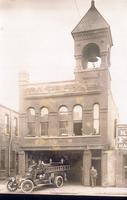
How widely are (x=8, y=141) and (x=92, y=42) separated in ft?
5.25

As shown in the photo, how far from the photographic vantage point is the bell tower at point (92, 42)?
19.6ft

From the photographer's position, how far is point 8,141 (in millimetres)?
6191

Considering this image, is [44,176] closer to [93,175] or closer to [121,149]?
[93,175]

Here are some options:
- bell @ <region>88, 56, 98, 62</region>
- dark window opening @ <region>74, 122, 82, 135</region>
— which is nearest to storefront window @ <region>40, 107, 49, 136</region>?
dark window opening @ <region>74, 122, 82, 135</region>

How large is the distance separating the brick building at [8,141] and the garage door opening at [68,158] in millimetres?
184

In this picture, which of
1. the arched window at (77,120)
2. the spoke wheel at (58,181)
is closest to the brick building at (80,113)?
the arched window at (77,120)

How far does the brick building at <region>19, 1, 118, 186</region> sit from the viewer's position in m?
5.93

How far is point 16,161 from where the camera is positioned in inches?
241

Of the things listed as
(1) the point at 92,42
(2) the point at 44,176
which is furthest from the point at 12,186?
(1) the point at 92,42

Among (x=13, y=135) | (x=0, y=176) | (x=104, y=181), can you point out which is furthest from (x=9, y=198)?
(x=104, y=181)

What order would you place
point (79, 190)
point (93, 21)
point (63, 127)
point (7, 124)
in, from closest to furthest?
point (79, 190) → point (93, 21) → point (63, 127) → point (7, 124)

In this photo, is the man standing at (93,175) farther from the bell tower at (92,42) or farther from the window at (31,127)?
the bell tower at (92,42)

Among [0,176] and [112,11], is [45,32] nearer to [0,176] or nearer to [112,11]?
[112,11]

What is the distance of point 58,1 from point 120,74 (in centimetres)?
119
